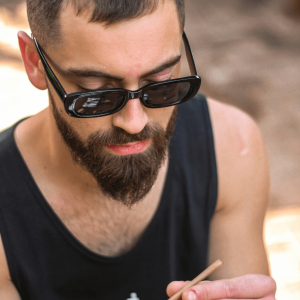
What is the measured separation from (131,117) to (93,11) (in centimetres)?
31

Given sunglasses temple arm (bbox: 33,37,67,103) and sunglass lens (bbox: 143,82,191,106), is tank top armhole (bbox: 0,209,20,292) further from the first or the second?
sunglass lens (bbox: 143,82,191,106)

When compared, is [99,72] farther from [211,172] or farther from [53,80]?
[211,172]

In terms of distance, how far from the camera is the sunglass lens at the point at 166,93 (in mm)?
1164

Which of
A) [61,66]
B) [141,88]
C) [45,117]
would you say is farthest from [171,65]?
[45,117]

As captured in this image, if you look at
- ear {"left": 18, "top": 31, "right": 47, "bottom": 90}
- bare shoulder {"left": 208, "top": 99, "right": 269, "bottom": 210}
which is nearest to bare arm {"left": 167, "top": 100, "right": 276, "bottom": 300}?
bare shoulder {"left": 208, "top": 99, "right": 269, "bottom": 210}

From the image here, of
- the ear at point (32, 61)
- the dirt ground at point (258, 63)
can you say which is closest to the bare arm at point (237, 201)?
the ear at point (32, 61)

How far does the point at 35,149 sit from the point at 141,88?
578 mm

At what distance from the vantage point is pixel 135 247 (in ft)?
4.98

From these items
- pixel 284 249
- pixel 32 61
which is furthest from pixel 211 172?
pixel 284 249

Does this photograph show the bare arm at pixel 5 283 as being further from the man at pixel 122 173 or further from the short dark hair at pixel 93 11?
the short dark hair at pixel 93 11

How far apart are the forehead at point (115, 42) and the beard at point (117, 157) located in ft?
0.73

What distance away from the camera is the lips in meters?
1.26

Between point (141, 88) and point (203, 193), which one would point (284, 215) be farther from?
point (141, 88)

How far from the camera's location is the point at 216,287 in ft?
3.75
